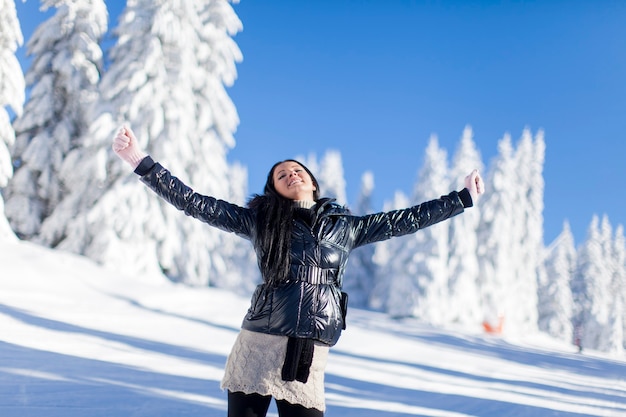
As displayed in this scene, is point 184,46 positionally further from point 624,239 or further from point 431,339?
point 624,239

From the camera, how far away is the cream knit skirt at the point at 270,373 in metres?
2.96

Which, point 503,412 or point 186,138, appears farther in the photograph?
point 186,138

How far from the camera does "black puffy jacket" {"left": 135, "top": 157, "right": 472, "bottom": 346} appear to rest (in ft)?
9.86

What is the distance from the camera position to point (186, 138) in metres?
21.1

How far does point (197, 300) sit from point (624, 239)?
5752cm

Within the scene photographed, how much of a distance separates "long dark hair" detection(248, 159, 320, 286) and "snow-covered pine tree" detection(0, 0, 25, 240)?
15.4 m

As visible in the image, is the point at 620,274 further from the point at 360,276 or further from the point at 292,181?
the point at 292,181

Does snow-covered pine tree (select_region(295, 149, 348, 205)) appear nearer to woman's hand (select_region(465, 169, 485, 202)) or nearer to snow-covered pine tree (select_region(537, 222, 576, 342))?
snow-covered pine tree (select_region(537, 222, 576, 342))

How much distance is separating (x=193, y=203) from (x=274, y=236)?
0.59 metres

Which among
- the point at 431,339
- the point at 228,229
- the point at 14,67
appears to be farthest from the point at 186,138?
the point at 228,229

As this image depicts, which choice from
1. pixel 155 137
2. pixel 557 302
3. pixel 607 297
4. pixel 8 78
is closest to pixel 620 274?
pixel 607 297

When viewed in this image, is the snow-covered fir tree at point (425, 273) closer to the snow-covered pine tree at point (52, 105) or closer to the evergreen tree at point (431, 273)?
the evergreen tree at point (431, 273)

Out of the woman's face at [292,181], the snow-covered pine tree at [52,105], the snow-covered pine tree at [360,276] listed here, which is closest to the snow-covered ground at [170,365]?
the woman's face at [292,181]

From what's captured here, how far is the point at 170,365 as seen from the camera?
8.14 m
